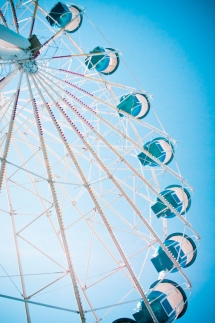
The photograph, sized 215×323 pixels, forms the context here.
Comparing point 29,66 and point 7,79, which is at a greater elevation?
point 29,66

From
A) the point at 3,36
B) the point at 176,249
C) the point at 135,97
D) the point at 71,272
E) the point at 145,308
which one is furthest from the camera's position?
the point at 135,97

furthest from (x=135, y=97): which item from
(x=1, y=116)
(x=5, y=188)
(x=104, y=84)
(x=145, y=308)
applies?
(x=145, y=308)

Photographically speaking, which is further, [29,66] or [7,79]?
[29,66]

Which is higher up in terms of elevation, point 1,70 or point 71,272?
point 1,70

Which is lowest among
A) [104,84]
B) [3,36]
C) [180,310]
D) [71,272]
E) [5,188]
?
[180,310]

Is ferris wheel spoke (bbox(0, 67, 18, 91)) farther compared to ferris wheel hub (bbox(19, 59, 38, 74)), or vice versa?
ferris wheel hub (bbox(19, 59, 38, 74))

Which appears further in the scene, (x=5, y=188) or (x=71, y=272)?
(x=5, y=188)

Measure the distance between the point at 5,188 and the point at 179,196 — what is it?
9227 mm

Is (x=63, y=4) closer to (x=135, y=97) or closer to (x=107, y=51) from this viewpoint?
(x=107, y=51)

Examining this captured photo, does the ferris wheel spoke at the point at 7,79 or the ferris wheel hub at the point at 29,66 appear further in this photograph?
the ferris wheel hub at the point at 29,66

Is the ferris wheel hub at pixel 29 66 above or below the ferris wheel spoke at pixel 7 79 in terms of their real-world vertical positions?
above

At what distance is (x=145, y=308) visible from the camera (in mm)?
8391

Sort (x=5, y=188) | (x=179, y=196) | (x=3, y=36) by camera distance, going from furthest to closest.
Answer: (x=179, y=196), (x=5, y=188), (x=3, y=36)

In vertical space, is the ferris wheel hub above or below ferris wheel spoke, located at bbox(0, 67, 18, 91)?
above
